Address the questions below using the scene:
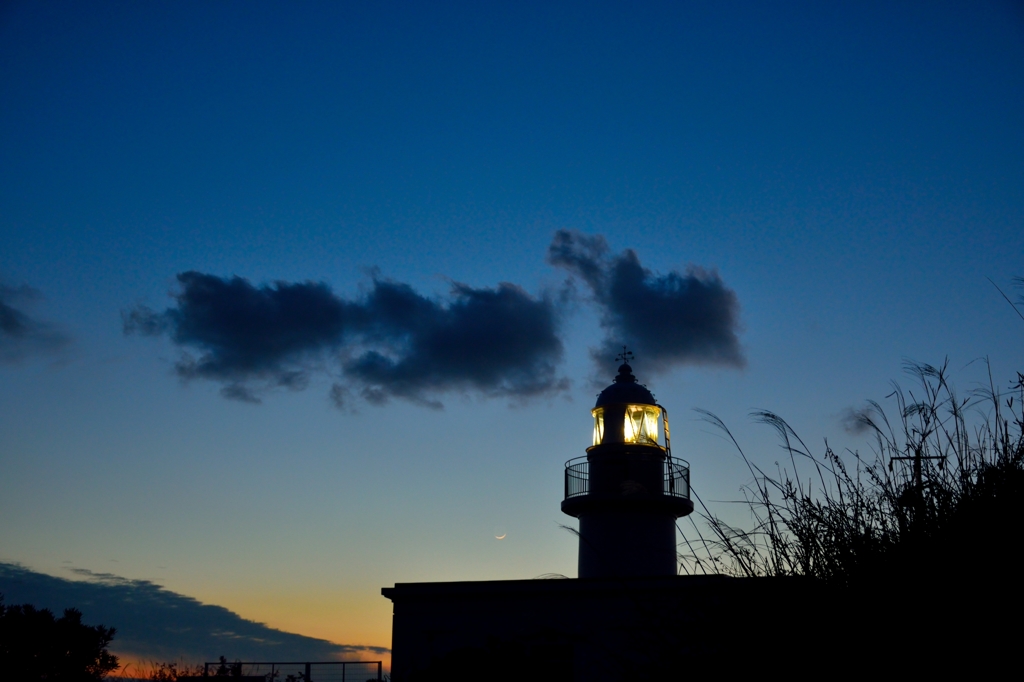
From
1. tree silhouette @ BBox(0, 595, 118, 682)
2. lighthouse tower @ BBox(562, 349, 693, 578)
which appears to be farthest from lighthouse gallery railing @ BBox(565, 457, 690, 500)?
tree silhouette @ BBox(0, 595, 118, 682)

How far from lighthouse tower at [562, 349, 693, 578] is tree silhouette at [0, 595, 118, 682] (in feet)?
41.0

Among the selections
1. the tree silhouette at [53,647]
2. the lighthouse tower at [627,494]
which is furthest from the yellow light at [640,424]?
the tree silhouette at [53,647]

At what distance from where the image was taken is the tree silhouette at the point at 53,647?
19938mm

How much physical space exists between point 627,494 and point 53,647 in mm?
15031

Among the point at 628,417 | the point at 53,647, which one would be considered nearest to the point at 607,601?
the point at 628,417

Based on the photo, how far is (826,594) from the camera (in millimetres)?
3387

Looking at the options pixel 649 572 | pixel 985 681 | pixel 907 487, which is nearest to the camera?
pixel 985 681

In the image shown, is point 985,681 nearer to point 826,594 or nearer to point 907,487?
point 826,594

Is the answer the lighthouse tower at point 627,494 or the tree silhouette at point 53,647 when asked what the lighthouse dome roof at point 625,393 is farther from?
the tree silhouette at point 53,647

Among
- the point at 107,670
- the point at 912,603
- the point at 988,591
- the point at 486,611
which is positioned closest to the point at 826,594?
the point at 912,603

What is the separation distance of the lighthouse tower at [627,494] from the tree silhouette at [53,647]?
492 inches

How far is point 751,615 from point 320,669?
1568cm

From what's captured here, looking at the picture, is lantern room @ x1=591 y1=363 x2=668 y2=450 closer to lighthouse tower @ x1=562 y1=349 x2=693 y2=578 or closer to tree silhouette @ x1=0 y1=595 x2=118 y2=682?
lighthouse tower @ x1=562 y1=349 x2=693 y2=578

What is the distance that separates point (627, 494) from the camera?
52.9 feet
